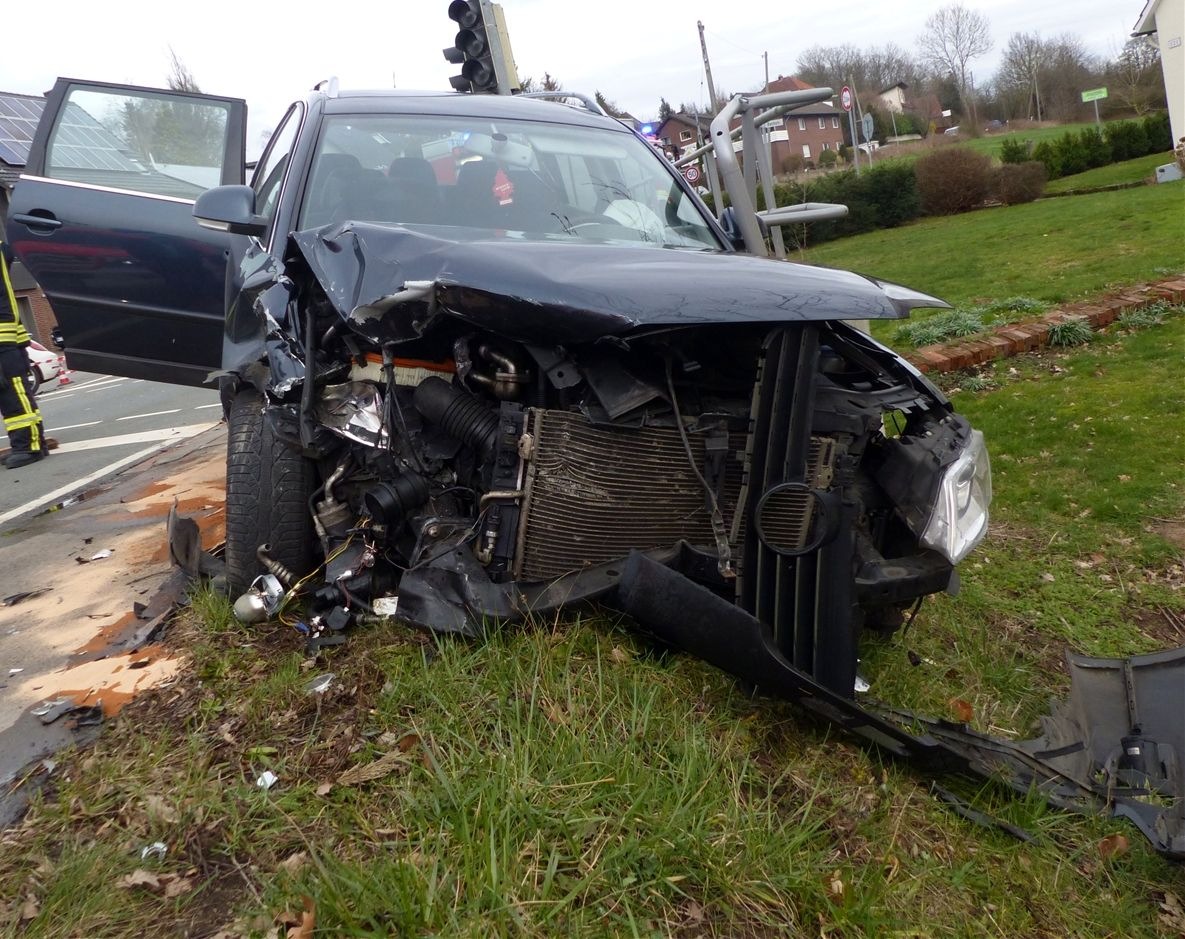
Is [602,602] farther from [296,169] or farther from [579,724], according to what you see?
[296,169]

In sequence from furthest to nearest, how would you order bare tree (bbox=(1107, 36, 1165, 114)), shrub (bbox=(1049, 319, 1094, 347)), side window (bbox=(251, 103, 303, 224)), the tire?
bare tree (bbox=(1107, 36, 1165, 114)) → shrub (bbox=(1049, 319, 1094, 347)) → side window (bbox=(251, 103, 303, 224)) → the tire

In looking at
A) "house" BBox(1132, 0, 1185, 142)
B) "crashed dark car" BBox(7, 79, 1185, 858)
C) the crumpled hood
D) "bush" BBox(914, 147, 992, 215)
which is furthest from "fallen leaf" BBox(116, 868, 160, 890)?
"house" BBox(1132, 0, 1185, 142)

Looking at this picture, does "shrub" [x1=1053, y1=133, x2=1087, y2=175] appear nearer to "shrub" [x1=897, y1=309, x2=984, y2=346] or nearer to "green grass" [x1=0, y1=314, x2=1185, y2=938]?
"shrub" [x1=897, y1=309, x2=984, y2=346]

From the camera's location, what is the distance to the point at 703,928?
1.86 m

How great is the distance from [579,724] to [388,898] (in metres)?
0.68

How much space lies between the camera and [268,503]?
10.1 ft

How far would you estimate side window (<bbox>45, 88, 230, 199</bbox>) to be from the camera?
4.86 metres

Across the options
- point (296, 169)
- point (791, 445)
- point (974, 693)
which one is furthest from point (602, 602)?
point (296, 169)

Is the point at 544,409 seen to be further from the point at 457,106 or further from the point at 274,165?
the point at 274,165

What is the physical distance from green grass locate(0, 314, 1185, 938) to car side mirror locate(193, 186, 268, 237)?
1.42 meters

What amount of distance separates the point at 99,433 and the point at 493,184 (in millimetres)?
7046

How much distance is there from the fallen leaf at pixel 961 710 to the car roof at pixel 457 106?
2.89 m

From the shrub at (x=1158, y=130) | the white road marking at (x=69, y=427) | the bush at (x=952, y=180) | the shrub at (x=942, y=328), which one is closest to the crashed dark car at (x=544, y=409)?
the shrub at (x=942, y=328)

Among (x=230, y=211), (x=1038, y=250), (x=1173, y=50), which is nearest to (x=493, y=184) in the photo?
(x=230, y=211)
